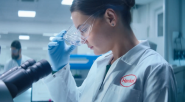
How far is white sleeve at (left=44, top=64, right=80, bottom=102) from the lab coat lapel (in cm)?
22

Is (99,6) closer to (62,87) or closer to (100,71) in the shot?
(100,71)

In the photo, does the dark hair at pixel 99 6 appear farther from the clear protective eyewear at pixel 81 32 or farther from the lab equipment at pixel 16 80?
the lab equipment at pixel 16 80

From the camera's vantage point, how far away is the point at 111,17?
0.77 meters

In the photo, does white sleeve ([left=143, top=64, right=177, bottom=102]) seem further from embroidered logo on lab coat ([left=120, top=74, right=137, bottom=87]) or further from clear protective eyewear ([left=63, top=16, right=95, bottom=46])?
clear protective eyewear ([left=63, top=16, right=95, bottom=46])

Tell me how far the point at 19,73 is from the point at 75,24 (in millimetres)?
366

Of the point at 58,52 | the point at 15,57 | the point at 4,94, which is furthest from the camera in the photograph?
the point at 15,57

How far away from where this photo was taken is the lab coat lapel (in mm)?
851

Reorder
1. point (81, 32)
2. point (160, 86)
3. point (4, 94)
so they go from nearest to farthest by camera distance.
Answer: point (4, 94) < point (160, 86) < point (81, 32)

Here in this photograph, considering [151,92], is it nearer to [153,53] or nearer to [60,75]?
[153,53]

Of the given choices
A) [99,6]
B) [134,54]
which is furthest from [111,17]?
[134,54]

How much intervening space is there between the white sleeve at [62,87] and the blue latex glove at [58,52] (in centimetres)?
4

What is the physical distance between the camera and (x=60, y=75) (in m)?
1.05

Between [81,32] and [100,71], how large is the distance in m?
0.26

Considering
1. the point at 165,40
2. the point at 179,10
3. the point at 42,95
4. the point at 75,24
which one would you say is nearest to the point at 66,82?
the point at 75,24
